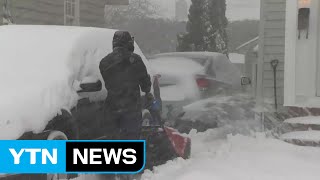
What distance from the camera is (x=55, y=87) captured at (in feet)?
16.9

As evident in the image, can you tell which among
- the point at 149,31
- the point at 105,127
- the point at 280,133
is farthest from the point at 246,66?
the point at 105,127

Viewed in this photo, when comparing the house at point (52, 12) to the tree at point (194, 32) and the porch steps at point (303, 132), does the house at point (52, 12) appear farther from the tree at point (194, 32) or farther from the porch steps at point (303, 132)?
the porch steps at point (303, 132)

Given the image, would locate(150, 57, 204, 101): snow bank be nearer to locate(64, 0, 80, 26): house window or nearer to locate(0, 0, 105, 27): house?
locate(0, 0, 105, 27): house

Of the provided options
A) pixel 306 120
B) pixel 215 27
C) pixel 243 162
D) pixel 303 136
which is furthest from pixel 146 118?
pixel 215 27

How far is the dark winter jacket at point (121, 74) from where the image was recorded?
5734 millimetres

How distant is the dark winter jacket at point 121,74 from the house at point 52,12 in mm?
6017

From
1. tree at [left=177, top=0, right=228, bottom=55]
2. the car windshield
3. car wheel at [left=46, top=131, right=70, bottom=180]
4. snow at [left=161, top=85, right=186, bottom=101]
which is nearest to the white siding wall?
the car windshield

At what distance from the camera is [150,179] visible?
5.76 m

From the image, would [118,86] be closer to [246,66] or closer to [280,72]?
[280,72]

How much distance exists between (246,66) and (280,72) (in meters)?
7.39

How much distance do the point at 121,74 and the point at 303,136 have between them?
3103mm

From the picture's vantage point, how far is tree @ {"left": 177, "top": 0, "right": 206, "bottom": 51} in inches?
804

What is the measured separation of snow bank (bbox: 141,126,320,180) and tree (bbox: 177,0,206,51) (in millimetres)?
12319

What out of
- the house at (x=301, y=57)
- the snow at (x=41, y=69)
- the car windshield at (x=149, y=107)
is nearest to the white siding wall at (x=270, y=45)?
the car windshield at (x=149, y=107)
